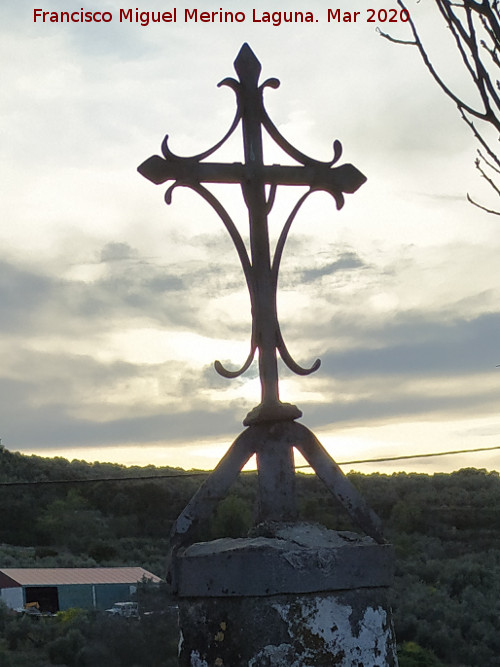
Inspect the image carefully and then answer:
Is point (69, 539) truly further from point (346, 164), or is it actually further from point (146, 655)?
point (346, 164)

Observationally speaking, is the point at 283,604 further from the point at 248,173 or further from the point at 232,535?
the point at 232,535

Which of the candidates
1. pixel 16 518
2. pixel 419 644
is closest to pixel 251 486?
pixel 16 518

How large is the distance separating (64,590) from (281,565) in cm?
1801

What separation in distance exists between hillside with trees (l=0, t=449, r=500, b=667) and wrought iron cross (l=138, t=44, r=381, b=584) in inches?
251

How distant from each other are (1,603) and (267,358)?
16.2 meters

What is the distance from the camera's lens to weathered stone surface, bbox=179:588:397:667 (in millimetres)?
1965

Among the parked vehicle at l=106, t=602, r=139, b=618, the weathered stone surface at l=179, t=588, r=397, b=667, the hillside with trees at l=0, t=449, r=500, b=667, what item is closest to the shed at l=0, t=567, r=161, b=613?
the parked vehicle at l=106, t=602, r=139, b=618

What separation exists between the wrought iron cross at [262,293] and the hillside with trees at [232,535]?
20.9 ft

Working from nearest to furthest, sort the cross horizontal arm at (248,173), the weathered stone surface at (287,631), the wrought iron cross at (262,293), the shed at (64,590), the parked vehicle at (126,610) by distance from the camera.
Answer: the weathered stone surface at (287,631), the wrought iron cross at (262,293), the cross horizontal arm at (248,173), the parked vehicle at (126,610), the shed at (64,590)

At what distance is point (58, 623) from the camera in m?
16.0

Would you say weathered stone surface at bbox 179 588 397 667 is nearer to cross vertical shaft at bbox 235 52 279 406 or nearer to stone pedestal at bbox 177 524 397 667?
stone pedestal at bbox 177 524 397 667

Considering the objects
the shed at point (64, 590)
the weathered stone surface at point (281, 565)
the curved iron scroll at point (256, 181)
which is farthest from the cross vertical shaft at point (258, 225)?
the shed at point (64, 590)

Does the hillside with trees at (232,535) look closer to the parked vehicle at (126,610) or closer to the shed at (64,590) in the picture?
the parked vehicle at (126,610)

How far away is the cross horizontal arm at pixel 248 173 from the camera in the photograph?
226 centimetres
